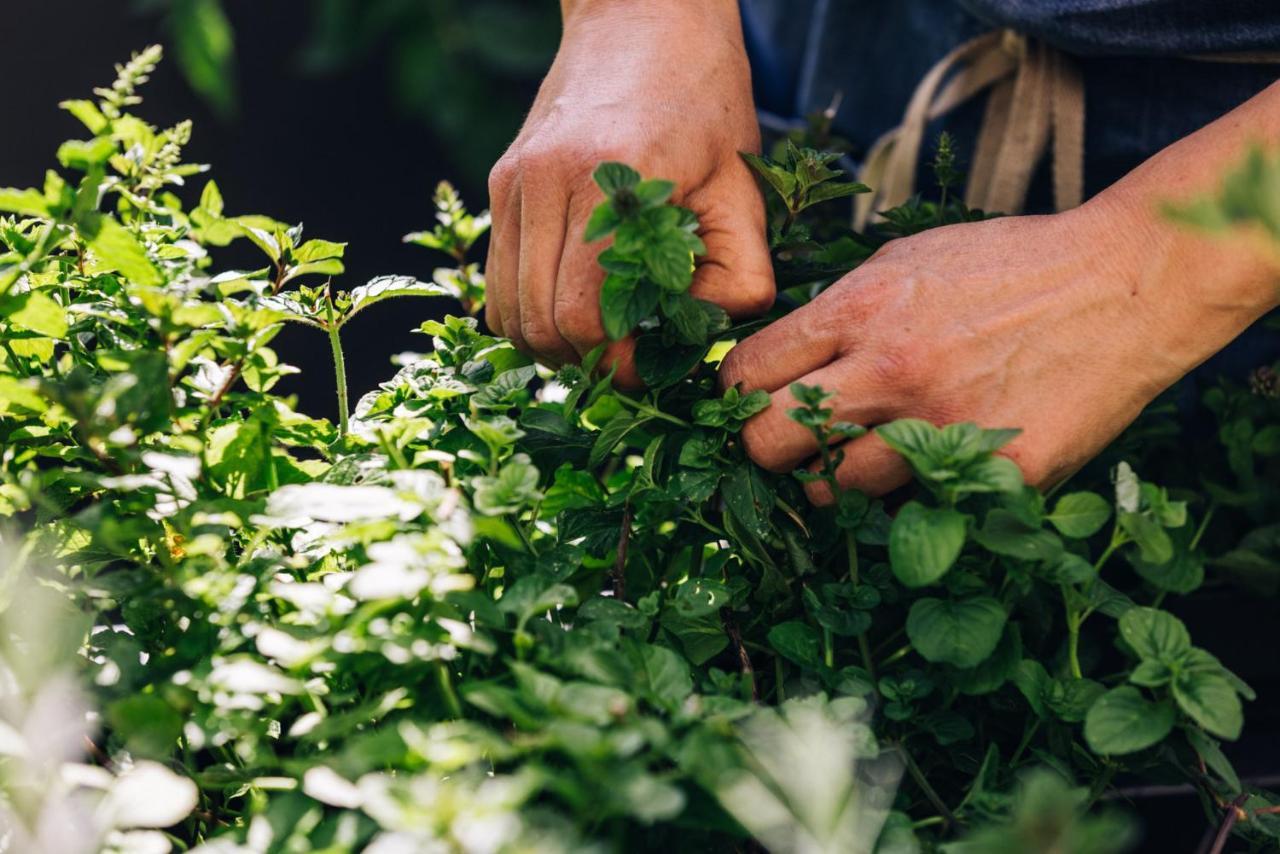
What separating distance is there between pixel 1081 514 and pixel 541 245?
1.89 feet

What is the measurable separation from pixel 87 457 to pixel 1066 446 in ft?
2.85

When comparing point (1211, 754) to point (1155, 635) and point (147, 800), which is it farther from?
point (147, 800)

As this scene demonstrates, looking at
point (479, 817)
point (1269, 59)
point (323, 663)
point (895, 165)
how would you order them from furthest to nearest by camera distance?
point (895, 165) → point (1269, 59) → point (323, 663) → point (479, 817)

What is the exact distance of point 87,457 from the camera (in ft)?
2.90

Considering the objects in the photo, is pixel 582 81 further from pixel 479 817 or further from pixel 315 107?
pixel 315 107

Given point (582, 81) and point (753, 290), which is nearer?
point (753, 290)

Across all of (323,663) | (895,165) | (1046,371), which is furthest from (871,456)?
(895,165)

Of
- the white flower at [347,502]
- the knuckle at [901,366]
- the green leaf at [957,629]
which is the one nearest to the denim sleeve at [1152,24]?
the knuckle at [901,366]

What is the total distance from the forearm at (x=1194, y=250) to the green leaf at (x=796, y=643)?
0.44 m

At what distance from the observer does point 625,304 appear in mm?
892

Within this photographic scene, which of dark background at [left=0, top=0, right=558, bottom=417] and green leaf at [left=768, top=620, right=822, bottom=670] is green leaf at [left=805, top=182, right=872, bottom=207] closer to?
green leaf at [left=768, top=620, right=822, bottom=670]

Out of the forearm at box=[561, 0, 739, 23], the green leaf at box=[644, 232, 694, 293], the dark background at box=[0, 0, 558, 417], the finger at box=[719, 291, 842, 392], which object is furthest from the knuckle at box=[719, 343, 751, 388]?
the dark background at box=[0, 0, 558, 417]

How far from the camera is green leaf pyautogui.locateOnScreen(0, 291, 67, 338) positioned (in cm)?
83

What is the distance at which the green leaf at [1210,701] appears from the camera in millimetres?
759
